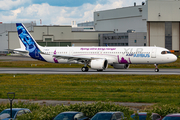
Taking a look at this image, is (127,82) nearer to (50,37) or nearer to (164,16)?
(164,16)

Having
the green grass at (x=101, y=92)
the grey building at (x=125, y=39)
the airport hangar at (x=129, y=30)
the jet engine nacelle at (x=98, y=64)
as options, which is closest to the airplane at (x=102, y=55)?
the jet engine nacelle at (x=98, y=64)

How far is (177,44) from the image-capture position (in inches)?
4483

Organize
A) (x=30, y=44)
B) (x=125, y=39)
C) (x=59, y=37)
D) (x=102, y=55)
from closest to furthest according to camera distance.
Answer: (x=102, y=55)
(x=30, y=44)
(x=125, y=39)
(x=59, y=37)

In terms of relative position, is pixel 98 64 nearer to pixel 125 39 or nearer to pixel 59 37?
pixel 125 39

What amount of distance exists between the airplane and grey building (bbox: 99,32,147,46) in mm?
63138

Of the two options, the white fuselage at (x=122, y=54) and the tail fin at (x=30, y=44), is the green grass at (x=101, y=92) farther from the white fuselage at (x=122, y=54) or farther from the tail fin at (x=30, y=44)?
the tail fin at (x=30, y=44)

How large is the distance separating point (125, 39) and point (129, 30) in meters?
4.93

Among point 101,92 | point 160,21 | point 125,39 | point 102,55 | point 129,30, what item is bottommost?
point 101,92

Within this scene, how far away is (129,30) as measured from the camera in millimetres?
117625

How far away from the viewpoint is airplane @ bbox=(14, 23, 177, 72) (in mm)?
46312

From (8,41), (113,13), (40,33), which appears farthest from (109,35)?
(8,41)

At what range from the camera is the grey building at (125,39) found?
364 ft

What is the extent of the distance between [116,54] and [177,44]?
7266 cm

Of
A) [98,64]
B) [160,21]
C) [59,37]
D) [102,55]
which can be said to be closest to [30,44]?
[102,55]
